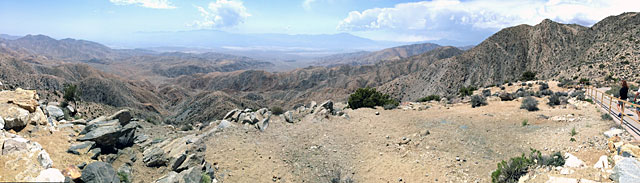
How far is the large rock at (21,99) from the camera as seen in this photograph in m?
8.71

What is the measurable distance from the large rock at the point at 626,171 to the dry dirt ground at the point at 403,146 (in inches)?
15.5

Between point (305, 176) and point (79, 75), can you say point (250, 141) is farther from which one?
point (79, 75)

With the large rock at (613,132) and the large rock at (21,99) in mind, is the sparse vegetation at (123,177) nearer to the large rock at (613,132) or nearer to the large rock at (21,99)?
the large rock at (21,99)

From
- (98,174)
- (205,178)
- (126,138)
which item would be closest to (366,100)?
(205,178)

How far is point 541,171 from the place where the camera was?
328 inches

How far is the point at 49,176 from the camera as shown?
600 centimetres

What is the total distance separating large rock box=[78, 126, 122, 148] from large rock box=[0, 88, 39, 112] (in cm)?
158

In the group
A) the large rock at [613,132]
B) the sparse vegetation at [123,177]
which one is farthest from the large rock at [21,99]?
the large rock at [613,132]

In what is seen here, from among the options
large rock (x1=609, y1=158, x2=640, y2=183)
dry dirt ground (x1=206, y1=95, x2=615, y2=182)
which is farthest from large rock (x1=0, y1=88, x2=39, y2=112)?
large rock (x1=609, y1=158, x2=640, y2=183)

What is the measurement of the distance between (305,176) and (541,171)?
6.80m

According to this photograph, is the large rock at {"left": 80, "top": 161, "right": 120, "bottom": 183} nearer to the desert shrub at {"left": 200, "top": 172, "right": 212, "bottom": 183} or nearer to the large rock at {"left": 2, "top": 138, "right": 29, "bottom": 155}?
the large rock at {"left": 2, "top": 138, "right": 29, "bottom": 155}

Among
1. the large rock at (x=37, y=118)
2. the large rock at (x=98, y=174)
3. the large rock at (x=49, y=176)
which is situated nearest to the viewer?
the large rock at (x=49, y=176)

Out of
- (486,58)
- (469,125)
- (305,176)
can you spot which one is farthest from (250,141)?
(486,58)

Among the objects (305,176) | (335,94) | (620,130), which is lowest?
(335,94)
